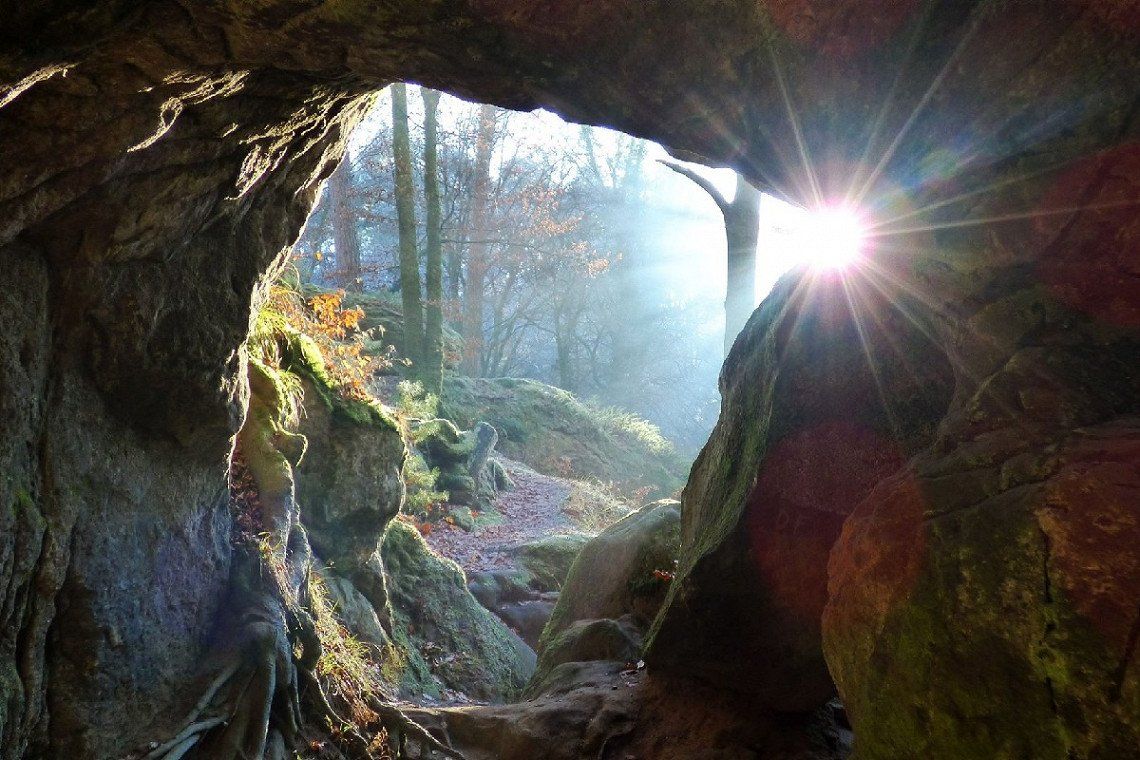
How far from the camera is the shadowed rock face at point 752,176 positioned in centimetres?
275

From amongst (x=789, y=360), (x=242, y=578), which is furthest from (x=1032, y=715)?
(x=242, y=578)

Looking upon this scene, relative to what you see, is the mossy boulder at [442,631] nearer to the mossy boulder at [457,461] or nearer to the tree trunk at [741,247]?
the mossy boulder at [457,461]

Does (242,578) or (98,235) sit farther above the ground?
(98,235)

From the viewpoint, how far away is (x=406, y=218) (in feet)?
52.1

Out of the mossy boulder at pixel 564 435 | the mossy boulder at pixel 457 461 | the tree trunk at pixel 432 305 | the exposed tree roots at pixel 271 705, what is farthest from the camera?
the mossy boulder at pixel 564 435

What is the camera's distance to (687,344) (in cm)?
3938

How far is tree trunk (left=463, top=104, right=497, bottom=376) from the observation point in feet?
81.9

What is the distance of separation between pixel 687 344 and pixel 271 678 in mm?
35567

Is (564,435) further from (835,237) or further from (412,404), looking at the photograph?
(835,237)

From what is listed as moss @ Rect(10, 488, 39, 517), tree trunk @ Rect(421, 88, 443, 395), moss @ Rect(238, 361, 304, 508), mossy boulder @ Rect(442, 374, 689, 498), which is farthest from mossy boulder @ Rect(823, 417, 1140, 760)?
mossy boulder @ Rect(442, 374, 689, 498)

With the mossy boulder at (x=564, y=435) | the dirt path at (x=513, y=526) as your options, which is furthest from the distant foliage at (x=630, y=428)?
the dirt path at (x=513, y=526)

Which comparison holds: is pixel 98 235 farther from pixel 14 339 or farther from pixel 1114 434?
pixel 1114 434

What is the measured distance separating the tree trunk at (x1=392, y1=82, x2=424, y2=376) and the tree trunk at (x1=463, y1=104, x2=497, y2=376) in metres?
7.49

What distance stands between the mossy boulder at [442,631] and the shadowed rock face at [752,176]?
164 inches
